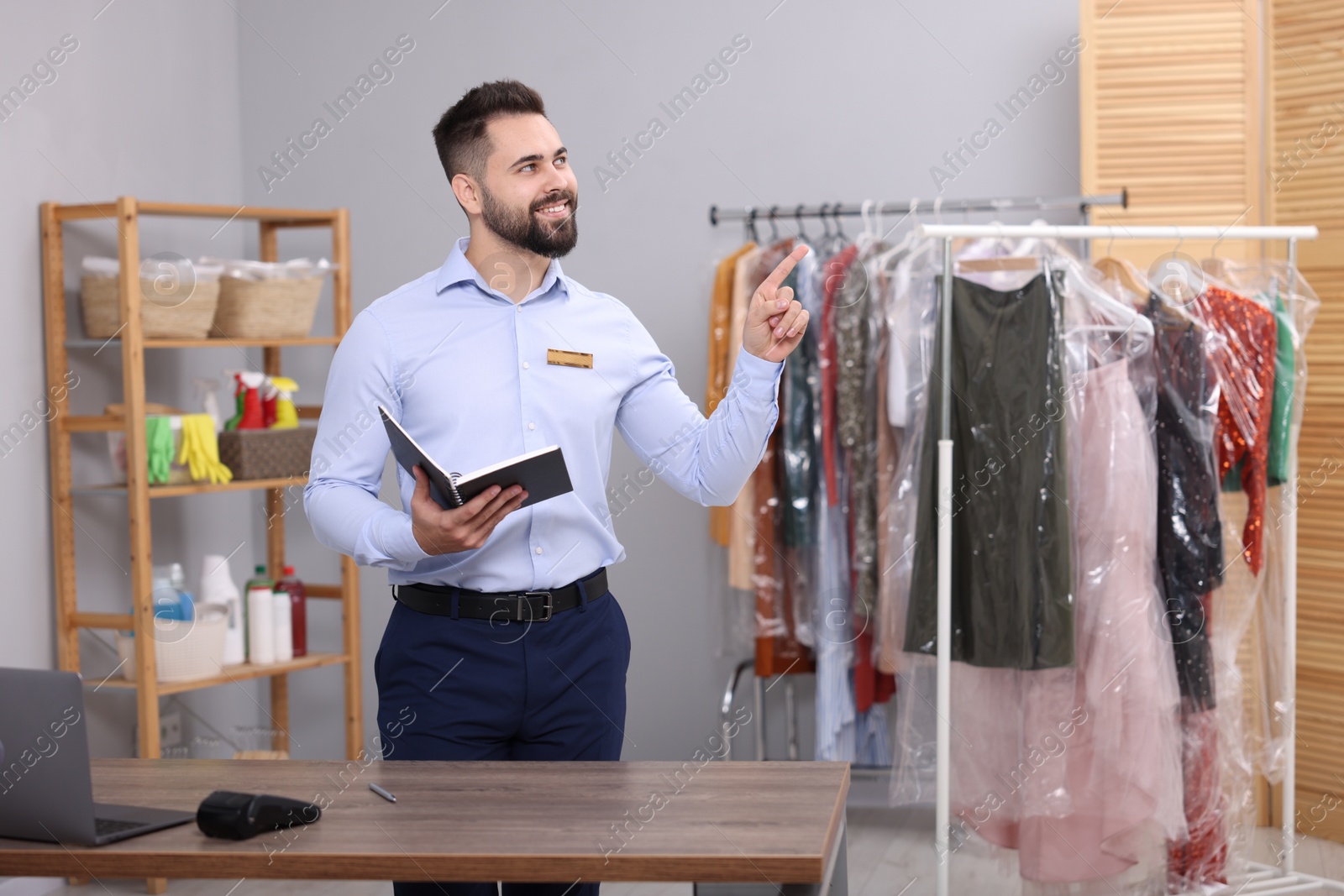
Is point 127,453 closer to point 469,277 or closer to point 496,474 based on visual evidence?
point 469,277

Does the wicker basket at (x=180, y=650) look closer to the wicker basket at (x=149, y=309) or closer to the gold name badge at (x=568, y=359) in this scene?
the wicker basket at (x=149, y=309)

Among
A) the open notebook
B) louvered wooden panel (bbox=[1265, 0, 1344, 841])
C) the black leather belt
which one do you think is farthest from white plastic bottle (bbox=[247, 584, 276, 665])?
louvered wooden panel (bbox=[1265, 0, 1344, 841])

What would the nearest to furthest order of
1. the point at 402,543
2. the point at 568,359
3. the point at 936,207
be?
the point at 402,543 < the point at 568,359 < the point at 936,207

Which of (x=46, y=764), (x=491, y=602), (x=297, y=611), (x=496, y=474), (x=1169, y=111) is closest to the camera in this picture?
(x=46, y=764)

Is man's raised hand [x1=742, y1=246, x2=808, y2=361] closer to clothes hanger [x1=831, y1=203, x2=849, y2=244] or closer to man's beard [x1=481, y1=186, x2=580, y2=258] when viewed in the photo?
man's beard [x1=481, y1=186, x2=580, y2=258]

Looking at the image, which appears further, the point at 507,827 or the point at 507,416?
the point at 507,416

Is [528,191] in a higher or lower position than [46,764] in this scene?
higher

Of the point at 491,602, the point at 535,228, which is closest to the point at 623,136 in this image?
the point at 535,228

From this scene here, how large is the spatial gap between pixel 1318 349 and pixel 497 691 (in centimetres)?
257

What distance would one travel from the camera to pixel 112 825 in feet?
4.65

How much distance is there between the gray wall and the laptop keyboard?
6.19 ft

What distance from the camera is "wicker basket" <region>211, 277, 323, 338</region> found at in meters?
3.27

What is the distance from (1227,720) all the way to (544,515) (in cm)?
168

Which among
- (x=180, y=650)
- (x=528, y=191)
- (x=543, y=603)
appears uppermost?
(x=528, y=191)
